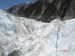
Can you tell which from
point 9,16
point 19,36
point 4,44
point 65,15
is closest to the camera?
point 4,44

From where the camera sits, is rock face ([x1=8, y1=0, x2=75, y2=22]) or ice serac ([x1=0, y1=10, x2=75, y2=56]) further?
rock face ([x1=8, y1=0, x2=75, y2=22])

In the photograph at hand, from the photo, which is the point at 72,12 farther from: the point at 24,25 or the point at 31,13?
the point at 24,25

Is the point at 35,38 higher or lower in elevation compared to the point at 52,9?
lower

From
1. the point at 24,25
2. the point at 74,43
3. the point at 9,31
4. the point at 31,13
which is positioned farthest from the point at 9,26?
the point at 31,13

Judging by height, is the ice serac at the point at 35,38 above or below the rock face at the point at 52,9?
below

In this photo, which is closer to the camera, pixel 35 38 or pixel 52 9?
pixel 35 38

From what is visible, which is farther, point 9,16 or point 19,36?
point 9,16

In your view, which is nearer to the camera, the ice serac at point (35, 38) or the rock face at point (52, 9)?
the ice serac at point (35, 38)

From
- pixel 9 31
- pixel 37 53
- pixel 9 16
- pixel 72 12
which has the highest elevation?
pixel 72 12
